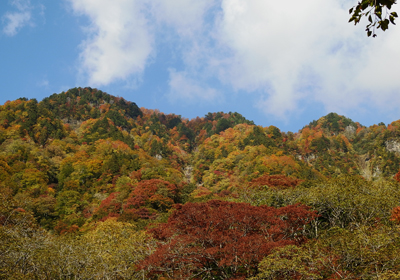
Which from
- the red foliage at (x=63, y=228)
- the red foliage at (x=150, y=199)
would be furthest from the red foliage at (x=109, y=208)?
the red foliage at (x=63, y=228)

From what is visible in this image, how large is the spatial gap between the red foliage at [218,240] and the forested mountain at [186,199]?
0.06 metres

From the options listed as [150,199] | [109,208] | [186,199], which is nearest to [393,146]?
[186,199]

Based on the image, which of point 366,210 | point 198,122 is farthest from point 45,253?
point 198,122

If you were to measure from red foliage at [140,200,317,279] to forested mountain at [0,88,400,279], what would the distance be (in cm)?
6

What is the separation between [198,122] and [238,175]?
6260 centimetres

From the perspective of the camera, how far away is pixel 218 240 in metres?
12.9

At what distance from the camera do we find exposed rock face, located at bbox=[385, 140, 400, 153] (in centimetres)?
6625

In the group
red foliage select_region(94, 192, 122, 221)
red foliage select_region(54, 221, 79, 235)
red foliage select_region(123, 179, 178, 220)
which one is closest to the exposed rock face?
red foliage select_region(123, 179, 178, 220)

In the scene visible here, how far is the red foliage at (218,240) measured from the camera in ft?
39.1

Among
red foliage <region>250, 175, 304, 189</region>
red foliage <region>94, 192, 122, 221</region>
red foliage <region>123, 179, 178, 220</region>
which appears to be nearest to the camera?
red foliage <region>123, 179, 178, 220</region>

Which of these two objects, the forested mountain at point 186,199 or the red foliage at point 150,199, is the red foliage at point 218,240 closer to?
the forested mountain at point 186,199

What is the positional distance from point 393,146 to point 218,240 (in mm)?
69905

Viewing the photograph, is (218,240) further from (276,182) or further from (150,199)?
(276,182)

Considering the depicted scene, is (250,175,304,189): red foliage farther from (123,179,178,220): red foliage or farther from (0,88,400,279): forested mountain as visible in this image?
(123,179,178,220): red foliage
